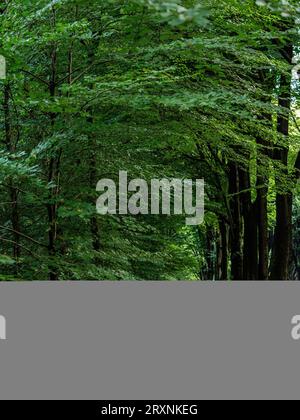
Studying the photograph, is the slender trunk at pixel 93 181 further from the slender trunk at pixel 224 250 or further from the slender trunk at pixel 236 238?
the slender trunk at pixel 224 250

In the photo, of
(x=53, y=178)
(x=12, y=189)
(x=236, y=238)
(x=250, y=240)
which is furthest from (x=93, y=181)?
(x=236, y=238)

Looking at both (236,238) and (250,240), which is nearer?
(250,240)

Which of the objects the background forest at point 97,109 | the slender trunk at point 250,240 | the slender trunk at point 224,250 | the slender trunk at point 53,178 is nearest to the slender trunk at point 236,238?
the slender trunk at point 250,240

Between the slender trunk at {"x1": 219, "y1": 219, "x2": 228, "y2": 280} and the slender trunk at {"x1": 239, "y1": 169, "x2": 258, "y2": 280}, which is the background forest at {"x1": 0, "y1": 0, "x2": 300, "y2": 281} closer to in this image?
the slender trunk at {"x1": 239, "y1": 169, "x2": 258, "y2": 280}

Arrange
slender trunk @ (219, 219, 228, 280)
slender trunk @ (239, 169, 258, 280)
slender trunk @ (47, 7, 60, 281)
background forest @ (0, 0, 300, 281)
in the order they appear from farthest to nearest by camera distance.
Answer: slender trunk @ (219, 219, 228, 280), slender trunk @ (239, 169, 258, 280), slender trunk @ (47, 7, 60, 281), background forest @ (0, 0, 300, 281)

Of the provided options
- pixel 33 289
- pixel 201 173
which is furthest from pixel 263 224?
pixel 33 289

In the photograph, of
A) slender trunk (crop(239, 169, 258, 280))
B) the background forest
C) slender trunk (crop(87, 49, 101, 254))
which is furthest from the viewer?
slender trunk (crop(239, 169, 258, 280))

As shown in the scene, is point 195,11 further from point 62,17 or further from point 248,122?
point 248,122

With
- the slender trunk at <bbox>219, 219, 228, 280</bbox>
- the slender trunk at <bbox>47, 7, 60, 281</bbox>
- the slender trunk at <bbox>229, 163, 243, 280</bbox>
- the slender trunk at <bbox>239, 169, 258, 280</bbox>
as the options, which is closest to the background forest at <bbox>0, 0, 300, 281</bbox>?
the slender trunk at <bbox>47, 7, 60, 281</bbox>

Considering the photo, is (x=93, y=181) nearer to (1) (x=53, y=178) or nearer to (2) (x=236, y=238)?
(1) (x=53, y=178)

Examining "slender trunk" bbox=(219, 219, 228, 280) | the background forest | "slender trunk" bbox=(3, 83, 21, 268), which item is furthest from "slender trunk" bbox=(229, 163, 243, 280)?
"slender trunk" bbox=(3, 83, 21, 268)

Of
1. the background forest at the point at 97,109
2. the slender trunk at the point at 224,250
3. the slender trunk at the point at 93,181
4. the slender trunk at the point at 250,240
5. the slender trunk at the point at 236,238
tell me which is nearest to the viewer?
the background forest at the point at 97,109

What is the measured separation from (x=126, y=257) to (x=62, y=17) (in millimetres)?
3033

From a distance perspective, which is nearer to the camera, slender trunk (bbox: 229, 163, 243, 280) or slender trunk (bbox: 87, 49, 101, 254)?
A: slender trunk (bbox: 87, 49, 101, 254)
